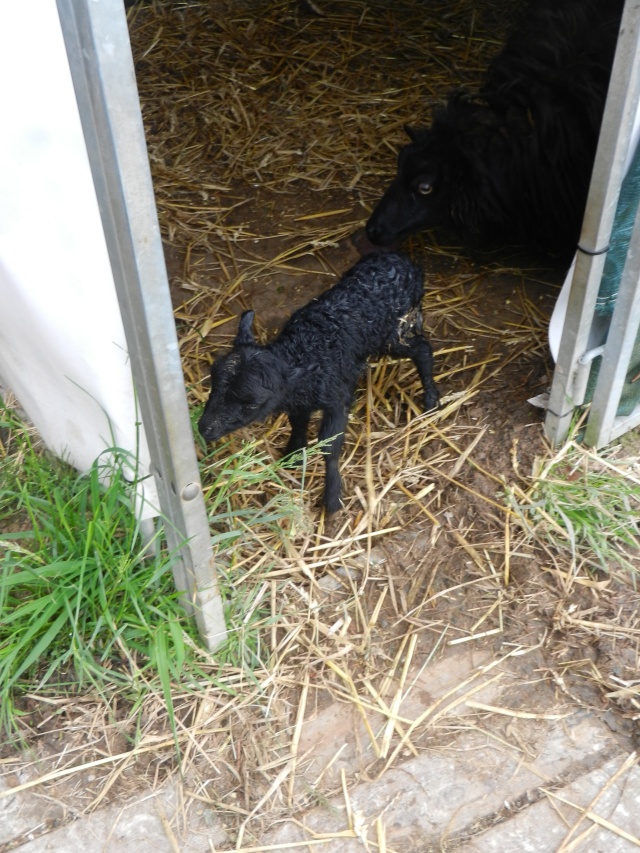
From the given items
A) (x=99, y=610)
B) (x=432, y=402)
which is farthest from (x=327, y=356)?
(x=99, y=610)

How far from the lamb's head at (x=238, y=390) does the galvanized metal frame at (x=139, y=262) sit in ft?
1.34

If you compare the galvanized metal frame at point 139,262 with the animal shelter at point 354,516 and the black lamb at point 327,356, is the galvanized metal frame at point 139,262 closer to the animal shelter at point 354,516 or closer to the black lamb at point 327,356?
the animal shelter at point 354,516

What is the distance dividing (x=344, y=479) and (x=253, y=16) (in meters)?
4.26

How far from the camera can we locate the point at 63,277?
7.29 feet

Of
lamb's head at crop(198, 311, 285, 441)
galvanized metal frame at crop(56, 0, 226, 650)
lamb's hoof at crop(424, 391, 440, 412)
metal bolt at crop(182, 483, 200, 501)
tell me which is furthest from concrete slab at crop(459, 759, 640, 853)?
lamb's hoof at crop(424, 391, 440, 412)

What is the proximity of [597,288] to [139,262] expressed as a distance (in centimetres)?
170

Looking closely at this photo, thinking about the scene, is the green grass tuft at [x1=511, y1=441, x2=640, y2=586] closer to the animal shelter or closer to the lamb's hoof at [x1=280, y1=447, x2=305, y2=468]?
the animal shelter

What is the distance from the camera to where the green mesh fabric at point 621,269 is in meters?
2.87

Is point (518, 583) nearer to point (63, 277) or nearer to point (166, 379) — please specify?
point (166, 379)

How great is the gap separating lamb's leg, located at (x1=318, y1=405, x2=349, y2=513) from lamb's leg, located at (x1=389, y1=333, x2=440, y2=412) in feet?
1.32

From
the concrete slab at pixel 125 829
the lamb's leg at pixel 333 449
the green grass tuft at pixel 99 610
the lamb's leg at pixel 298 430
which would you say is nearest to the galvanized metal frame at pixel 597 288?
the lamb's leg at pixel 333 449

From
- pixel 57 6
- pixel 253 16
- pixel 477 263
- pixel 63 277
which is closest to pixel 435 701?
pixel 63 277

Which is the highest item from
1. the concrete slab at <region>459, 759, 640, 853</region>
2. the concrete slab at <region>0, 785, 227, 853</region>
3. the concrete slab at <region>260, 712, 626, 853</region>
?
the concrete slab at <region>0, 785, 227, 853</region>

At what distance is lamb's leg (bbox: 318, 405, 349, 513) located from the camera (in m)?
3.19
